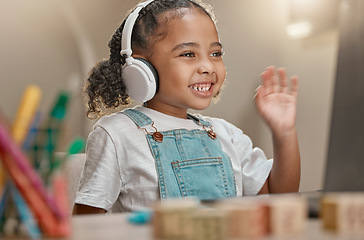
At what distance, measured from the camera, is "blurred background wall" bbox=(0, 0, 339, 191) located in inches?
86.0

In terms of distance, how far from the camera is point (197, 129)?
46.5 inches

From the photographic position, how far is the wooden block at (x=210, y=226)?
1.18ft

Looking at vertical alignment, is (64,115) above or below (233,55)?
below

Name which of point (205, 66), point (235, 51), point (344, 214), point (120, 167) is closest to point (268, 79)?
point (205, 66)

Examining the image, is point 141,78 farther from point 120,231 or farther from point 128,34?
point 120,231

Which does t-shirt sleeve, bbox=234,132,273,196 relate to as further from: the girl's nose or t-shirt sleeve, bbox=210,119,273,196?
the girl's nose

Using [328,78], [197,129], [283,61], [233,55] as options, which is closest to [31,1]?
[233,55]

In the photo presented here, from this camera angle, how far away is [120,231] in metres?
0.41

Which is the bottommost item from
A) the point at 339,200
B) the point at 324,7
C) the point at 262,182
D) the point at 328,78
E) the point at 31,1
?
the point at 262,182

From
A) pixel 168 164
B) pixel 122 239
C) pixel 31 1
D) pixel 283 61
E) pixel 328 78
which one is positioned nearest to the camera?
pixel 122 239

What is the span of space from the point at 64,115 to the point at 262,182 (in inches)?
32.2

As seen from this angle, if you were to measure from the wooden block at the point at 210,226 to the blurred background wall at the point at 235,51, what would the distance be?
1731 millimetres

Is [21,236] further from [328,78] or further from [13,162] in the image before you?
[328,78]

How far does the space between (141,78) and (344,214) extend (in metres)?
0.77
